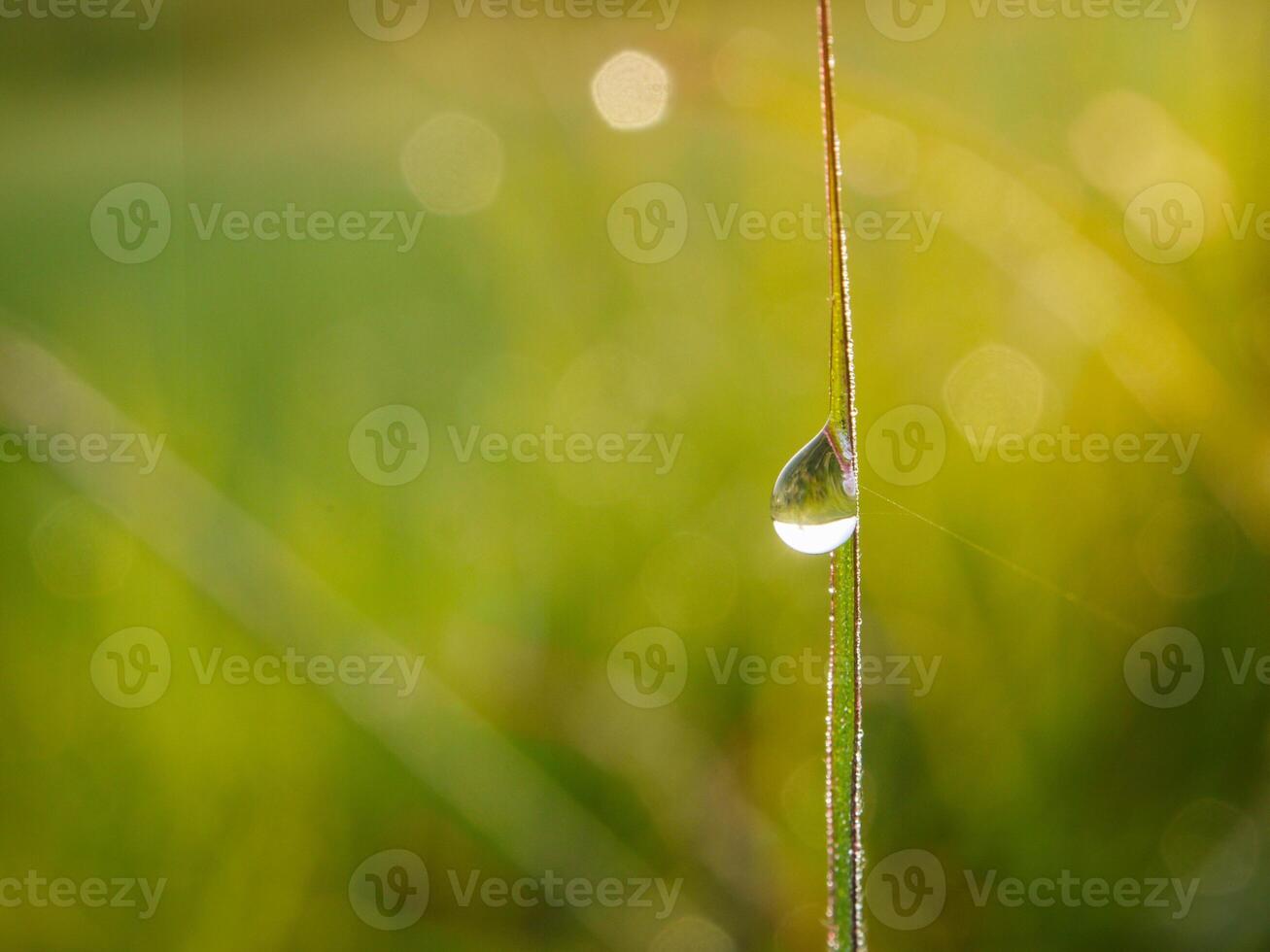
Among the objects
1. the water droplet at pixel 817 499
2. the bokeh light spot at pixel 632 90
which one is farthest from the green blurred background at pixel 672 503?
the water droplet at pixel 817 499

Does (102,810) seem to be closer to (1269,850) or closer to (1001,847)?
(1001,847)

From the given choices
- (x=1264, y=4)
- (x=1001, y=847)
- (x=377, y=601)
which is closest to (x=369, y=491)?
(x=377, y=601)

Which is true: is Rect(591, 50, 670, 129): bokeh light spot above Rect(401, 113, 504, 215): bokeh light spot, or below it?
above

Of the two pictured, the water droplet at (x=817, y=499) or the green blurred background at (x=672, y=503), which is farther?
the green blurred background at (x=672, y=503)

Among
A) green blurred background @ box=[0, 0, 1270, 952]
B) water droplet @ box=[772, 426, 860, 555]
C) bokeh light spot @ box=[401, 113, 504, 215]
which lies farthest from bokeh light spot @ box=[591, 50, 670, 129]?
water droplet @ box=[772, 426, 860, 555]

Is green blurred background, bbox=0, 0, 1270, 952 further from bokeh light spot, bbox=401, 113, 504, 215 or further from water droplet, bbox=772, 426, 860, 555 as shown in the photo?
water droplet, bbox=772, 426, 860, 555

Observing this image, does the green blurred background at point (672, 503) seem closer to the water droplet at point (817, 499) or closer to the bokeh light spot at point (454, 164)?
the bokeh light spot at point (454, 164)
